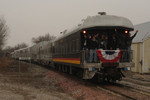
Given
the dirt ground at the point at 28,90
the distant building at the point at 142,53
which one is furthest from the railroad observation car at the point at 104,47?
the distant building at the point at 142,53

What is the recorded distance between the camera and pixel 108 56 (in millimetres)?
10156

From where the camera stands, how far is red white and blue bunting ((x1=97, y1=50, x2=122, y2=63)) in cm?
1009

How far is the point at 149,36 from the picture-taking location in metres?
21.1

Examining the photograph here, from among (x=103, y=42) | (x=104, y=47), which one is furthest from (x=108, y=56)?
(x=103, y=42)

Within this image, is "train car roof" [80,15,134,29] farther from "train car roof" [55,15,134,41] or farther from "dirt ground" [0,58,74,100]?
"dirt ground" [0,58,74,100]

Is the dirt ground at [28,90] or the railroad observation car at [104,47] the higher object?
the railroad observation car at [104,47]

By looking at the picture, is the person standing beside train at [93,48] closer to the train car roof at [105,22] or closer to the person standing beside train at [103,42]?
the person standing beside train at [103,42]

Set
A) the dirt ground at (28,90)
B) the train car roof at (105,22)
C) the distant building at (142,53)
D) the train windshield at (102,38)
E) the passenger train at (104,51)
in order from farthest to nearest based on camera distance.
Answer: the distant building at (142,53), the train windshield at (102,38), the train car roof at (105,22), the passenger train at (104,51), the dirt ground at (28,90)

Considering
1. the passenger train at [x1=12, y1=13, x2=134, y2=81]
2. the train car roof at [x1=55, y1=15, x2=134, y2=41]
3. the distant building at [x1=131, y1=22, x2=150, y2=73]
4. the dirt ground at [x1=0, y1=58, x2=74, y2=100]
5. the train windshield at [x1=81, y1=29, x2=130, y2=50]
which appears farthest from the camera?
the distant building at [x1=131, y1=22, x2=150, y2=73]

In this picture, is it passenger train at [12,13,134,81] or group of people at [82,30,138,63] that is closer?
passenger train at [12,13,134,81]

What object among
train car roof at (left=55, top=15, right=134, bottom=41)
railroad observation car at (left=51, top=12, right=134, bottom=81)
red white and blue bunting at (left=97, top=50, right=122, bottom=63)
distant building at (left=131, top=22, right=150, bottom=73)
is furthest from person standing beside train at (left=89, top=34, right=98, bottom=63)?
distant building at (left=131, top=22, right=150, bottom=73)

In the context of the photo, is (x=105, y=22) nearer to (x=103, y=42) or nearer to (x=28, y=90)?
(x=103, y=42)

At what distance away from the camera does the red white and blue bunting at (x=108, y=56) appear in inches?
397

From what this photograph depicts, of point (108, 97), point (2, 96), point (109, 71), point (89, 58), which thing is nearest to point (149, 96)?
point (108, 97)
